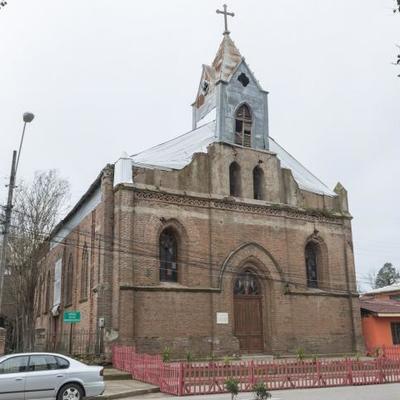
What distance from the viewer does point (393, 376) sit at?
17891mm

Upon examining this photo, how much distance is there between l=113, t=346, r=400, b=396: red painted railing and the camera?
14531 millimetres

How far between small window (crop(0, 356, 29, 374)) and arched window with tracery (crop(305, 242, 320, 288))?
16694mm

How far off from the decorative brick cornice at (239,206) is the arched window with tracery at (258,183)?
0.88 meters

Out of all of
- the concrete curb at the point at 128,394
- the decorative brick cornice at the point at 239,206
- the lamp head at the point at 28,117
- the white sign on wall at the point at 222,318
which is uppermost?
the lamp head at the point at 28,117

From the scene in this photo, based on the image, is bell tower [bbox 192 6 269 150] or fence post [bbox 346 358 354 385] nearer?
fence post [bbox 346 358 354 385]

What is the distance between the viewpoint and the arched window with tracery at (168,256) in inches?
899

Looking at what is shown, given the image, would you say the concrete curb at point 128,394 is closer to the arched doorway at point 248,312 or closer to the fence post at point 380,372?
the fence post at point 380,372

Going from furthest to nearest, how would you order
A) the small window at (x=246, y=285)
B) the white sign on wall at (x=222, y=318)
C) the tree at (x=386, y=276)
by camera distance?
the tree at (x=386, y=276) → the small window at (x=246, y=285) → the white sign on wall at (x=222, y=318)

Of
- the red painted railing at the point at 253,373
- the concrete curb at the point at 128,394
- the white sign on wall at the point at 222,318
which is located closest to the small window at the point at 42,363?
the concrete curb at the point at 128,394

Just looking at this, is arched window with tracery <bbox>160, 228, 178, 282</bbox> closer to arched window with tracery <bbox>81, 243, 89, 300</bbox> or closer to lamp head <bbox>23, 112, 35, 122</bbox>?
arched window with tracery <bbox>81, 243, 89, 300</bbox>

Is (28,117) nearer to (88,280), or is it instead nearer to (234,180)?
(88,280)

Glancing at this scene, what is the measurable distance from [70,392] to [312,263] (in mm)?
16965

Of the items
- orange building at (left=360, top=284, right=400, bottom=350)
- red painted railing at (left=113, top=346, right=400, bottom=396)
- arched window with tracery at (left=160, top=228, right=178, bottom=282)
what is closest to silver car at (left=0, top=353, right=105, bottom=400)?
red painted railing at (left=113, top=346, right=400, bottom=396)

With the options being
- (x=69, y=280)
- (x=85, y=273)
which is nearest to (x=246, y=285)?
(x=85, y=273)
